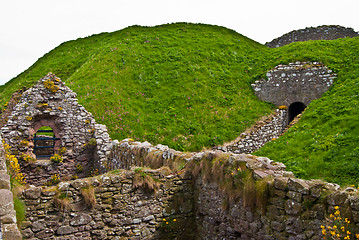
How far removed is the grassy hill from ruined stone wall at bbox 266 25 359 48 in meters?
7.80

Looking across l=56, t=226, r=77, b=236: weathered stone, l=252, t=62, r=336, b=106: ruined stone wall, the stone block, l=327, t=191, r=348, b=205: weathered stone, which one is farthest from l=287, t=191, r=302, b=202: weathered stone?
l=252, t=62, r=336, b=106: ruined stone wall

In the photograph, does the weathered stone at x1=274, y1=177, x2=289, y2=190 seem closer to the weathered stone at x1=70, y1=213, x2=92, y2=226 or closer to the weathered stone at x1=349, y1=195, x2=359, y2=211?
the weathered stone at x1=349, y1=195, x2=359, y2=211

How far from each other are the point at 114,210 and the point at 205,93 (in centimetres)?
1541

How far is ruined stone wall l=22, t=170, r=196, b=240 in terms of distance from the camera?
7.36 metres

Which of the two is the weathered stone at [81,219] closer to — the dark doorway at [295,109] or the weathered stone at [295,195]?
the weathered stone at [295,195]

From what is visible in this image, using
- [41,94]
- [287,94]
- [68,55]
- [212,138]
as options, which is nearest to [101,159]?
[41,94]

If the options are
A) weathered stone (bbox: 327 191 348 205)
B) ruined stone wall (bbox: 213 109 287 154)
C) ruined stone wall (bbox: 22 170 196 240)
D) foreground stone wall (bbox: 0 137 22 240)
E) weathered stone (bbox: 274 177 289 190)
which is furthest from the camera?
ruined stone wall (bbox: 213 109 287 154)

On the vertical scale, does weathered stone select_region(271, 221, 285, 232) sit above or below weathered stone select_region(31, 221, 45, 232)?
above

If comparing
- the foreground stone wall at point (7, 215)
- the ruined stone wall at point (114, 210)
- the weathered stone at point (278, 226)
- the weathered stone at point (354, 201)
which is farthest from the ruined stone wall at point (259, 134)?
the foreground stone wall at point (7, 215)

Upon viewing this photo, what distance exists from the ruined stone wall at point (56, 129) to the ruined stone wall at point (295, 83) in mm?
13157

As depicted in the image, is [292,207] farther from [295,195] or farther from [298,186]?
[298,186]

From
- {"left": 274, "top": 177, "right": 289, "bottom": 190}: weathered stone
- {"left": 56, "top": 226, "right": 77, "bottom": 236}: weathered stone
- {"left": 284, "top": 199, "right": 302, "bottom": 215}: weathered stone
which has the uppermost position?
{"left": 274, "top": 177, "right": 289, "bottom": 190}: weathered stone

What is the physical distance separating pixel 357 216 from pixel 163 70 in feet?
69.0

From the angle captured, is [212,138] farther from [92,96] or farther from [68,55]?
[68,55]
